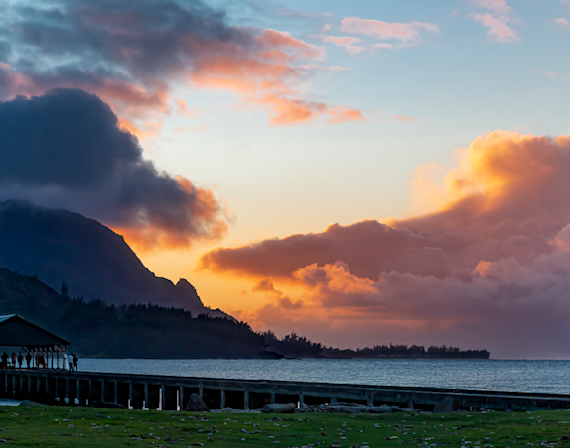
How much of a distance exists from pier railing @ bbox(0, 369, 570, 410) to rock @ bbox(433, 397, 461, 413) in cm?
57

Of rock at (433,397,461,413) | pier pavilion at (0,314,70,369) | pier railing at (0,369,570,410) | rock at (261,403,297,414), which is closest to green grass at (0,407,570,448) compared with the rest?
rock at (261,403,297,414)

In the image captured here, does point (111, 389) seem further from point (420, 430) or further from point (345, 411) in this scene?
point (420, 430)

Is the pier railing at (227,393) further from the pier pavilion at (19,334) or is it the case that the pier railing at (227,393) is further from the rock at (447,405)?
the pier pavilion at (19,334)

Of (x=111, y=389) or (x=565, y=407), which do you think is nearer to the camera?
(x=565, y=407)

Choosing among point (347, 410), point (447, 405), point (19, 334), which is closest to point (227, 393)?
point (347, 410)

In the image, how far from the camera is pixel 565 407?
2878cm

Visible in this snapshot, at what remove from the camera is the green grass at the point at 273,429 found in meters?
19.0

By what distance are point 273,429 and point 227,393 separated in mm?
23207

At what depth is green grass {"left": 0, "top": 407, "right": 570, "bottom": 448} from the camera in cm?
1903

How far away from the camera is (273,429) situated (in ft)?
74.8

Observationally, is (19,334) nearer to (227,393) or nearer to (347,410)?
(227,393)

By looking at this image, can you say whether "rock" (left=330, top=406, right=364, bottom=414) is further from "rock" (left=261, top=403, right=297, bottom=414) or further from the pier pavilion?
the pier pavilion

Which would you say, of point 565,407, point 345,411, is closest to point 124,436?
point 345,411

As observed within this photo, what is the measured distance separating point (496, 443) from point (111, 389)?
48.9 m
